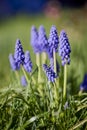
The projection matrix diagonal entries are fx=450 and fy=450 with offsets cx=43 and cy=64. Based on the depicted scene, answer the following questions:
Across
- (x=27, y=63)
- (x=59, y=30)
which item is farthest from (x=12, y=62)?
(x=59, y=30)

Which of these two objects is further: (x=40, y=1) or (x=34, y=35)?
(x=40, y=1)

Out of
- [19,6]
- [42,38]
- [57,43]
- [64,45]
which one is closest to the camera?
[64,45]

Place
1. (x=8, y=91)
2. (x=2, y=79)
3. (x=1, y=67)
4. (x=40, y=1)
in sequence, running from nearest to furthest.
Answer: (x=8, y=91)
(x=2, y=79)
(x=1, y=67)
(x=40, y=1)

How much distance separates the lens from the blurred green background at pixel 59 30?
5.50 m

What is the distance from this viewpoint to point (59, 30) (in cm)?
1046

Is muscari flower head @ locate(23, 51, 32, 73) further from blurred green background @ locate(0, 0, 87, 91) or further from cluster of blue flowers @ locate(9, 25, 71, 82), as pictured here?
blurred green background @ locate(0, 0, 87, 91)

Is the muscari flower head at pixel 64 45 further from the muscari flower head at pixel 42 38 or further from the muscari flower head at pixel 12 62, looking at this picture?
the muscari flower head at pixel 12 62

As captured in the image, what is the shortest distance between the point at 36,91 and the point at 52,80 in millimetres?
465

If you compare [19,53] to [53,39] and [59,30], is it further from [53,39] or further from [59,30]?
[59,30]

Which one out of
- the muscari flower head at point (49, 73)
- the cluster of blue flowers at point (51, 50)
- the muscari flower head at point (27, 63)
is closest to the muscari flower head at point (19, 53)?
the cluster of blue flowers at point (51, 50)

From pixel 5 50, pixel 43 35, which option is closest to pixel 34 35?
pixel 43 35

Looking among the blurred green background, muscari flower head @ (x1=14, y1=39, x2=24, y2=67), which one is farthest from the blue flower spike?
the blurred green background

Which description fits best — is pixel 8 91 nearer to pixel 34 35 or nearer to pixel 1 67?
pixel 34 35

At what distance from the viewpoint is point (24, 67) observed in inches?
146
